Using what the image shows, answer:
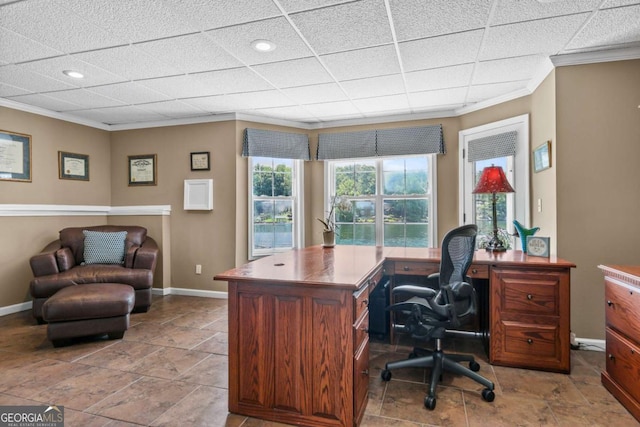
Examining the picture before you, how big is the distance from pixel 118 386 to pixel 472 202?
388cm

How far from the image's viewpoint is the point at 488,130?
3.91 m

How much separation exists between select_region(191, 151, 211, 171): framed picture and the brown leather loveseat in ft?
3.57

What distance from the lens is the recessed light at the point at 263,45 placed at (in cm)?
248

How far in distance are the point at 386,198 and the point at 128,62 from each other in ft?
10.8

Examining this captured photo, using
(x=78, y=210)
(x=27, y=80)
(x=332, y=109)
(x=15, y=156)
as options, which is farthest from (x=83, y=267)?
(x=332, y=109)

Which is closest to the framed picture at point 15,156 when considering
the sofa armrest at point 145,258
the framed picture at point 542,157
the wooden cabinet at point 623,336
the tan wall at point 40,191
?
the tan wall at point 40,191

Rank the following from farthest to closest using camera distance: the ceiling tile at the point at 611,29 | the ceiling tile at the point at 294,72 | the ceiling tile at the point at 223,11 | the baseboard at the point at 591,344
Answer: the ceiling tile at the point at 294,72
the baseboard at the point at 591,344
the ceiling tile at the point at 611,29
the ceiling tile at the point at 223,11

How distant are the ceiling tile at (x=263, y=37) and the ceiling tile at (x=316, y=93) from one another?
2.30ft

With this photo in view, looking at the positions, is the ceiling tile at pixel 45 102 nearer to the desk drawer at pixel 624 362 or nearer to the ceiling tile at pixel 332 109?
the ceiling tile at pixel 332 109

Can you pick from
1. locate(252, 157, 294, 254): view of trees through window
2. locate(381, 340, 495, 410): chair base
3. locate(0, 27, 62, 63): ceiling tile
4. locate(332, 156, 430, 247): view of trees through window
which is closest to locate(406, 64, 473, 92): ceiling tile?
locate(332, 156, 430, 247): view of trees through window

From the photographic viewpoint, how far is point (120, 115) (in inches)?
174

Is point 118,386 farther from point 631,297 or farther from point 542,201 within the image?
point 542,201

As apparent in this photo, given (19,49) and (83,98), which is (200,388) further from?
(83,98)

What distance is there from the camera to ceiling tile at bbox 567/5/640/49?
215 centimetres
